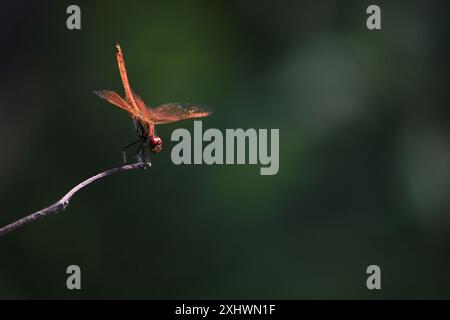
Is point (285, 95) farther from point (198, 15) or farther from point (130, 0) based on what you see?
point (130, 0)

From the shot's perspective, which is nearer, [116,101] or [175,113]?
[116,101]

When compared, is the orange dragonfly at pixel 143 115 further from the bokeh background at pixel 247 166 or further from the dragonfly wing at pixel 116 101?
the bokeh background at pixel 247 166

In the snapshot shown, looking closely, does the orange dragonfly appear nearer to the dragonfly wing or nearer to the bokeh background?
the dragonfly wing

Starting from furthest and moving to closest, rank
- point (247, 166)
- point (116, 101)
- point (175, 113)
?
1. point (247, 166)
2. point (175, 113)
3. point (116, 101)

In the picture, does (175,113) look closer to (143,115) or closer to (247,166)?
(143,115)

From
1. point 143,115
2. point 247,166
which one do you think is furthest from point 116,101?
point 247,166

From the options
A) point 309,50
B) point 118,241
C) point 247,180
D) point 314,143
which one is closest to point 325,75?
point 309,50

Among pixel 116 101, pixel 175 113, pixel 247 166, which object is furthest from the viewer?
pixel 247 166
